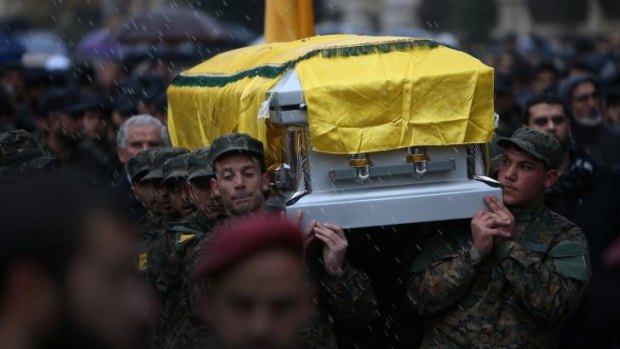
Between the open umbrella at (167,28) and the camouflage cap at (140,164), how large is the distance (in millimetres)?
13199

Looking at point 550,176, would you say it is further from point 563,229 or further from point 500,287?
point 500,287

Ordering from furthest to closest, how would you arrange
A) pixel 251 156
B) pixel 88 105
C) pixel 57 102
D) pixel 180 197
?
pixel 57 102 → pixel 88 105 → pixel 180 197 → pixel 251 156

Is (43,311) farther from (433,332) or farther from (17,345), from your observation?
(433,332)

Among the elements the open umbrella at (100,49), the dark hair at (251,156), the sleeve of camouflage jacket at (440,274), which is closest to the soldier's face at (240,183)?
the dark hair at (251,156)

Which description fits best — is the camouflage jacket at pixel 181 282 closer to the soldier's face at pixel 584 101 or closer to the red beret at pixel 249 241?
the red beret at pixel 249 241

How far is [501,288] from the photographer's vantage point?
6.16 meters

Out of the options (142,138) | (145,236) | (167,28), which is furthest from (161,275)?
(167,28)

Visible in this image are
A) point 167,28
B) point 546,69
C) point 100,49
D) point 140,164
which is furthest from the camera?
point 100,49

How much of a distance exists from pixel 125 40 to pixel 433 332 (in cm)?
1609

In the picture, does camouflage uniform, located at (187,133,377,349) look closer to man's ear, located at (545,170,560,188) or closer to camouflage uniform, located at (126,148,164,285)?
camouflage uniform, located at (126,148,164,285)

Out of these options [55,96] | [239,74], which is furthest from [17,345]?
[55,96]

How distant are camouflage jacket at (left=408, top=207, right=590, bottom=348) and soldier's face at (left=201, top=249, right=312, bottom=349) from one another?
109 inches

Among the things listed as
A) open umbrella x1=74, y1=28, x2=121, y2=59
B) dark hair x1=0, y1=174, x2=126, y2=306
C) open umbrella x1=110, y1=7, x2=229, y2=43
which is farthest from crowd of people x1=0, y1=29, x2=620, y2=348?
open umbrella x1=74, y1=28, x2=121, y2=59

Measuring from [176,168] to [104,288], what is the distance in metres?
4.51
